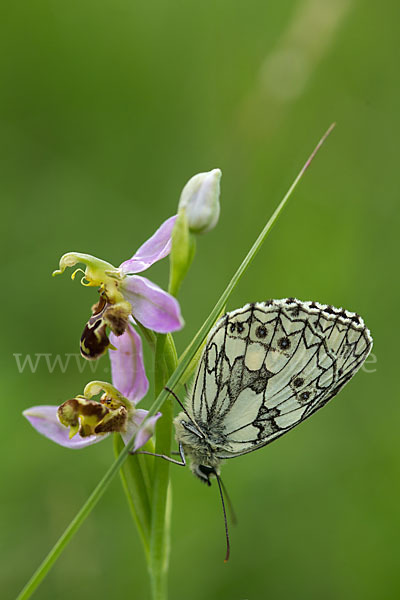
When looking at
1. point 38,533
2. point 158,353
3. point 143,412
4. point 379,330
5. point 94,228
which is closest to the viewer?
point 158,353

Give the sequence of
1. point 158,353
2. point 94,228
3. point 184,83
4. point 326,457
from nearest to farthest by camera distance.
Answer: point 158,353, point 326,457, point 94,228, point 184,83

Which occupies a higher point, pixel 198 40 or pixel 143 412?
pixel 198 40

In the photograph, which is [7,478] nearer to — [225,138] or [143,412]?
[143,412]

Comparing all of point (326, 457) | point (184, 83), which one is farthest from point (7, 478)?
point (184, 83)

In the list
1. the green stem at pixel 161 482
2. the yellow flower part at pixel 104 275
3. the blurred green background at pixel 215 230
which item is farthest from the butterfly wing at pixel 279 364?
the blurred green background at pixel 215 230

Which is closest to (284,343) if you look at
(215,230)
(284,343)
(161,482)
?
(284,343)

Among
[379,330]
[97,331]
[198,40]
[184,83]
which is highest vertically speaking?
[198,40]
